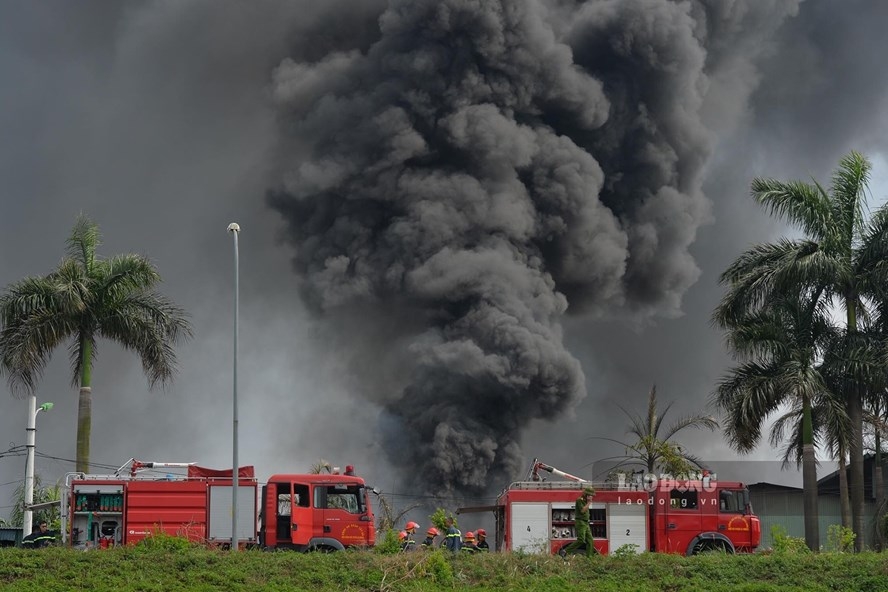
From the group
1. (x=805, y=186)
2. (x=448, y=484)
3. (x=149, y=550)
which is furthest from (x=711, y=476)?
(x=448, y=484)

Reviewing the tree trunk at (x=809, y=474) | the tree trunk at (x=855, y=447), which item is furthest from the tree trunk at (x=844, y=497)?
the tree trunk at (x=809, y=474)

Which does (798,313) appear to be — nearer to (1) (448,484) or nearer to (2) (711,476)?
(2) (711,476)

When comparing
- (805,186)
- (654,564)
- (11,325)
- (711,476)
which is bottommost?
(654,564)

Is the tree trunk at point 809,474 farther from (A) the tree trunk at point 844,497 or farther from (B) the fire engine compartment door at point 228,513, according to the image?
(B) the fire engine compartment door at point 228,513

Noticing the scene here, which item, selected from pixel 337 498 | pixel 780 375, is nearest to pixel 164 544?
pixel 337 498

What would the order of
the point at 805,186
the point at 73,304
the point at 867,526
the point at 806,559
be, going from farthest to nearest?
the point at 867,526 < the point at 805,186 < the point at 73,304 < the point at 806,559

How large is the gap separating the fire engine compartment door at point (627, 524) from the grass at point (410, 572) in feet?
19.2

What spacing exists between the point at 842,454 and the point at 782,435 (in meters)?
1.95

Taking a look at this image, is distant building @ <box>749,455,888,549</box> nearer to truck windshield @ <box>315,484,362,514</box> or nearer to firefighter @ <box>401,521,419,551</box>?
firefighter @ <box>401,521,419,551</box>

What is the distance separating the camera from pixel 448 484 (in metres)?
45.8

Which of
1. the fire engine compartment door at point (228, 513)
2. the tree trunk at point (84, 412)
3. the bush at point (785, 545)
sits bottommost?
the bush at point (785, 545)

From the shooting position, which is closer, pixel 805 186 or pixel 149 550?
pixel 149 550

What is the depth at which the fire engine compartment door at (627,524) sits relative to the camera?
25.7 m

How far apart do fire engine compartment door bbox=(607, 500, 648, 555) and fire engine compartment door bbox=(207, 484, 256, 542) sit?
8.26 m
